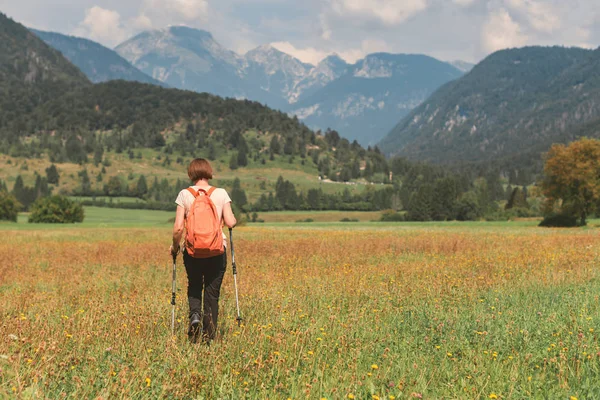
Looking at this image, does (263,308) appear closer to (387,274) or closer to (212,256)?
(212,256)

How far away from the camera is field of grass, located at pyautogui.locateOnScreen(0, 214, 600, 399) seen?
5500 mm

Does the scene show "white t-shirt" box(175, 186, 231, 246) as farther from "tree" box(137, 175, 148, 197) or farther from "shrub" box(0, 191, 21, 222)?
"tree" box(137, 175, 148, 197)

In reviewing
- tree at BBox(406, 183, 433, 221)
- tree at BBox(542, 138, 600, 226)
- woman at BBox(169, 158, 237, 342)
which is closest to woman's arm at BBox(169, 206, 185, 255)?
woman at BBox(169, 158, 237, 342)

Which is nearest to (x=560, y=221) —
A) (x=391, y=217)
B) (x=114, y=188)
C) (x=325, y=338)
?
(x=325, y=338)

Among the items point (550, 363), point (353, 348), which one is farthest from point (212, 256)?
point (550, 363)

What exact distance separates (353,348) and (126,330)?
3.33 metres

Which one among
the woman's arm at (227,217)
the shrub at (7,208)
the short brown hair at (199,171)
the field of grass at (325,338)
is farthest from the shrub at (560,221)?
the shrub at (7,208)

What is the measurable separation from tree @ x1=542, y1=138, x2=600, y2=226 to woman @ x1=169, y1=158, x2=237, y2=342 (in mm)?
51604

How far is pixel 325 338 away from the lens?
24.1ft

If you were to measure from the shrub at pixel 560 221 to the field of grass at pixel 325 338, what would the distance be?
4268 centimetres

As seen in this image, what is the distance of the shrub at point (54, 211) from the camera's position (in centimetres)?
8262

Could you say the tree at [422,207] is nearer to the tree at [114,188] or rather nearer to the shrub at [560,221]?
the shrub at [560,221]

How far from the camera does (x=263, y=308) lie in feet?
30.4

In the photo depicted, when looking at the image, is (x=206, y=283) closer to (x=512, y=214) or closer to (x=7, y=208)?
(x=7, y=208)
